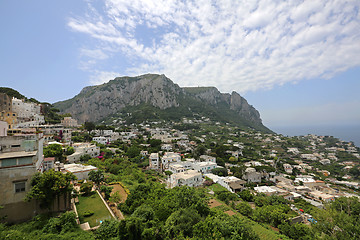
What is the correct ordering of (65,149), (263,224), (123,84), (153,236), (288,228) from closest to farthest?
(153,236) < (288,228) < (263,224) < (65,149) < (123,84)

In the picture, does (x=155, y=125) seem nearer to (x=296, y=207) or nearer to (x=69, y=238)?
(x=296, y=207)

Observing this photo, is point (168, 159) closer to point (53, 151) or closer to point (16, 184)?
point (53, 151)

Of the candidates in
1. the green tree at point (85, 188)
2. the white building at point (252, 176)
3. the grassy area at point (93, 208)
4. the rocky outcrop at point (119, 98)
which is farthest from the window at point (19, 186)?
the rocky outcrop at point (119, 98)

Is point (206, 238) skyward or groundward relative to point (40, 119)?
groundward

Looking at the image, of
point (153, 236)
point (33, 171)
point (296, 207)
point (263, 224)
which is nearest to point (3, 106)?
point (33, 171)

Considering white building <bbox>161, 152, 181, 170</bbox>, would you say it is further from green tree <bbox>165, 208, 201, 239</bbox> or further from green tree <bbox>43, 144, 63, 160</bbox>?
green tree <bbox>165, 208, 201, 239</bbox>

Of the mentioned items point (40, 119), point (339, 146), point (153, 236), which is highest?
point (40, 119)

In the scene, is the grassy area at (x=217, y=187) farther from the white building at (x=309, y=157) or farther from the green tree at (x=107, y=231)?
the white building at (x=309, y=157)
